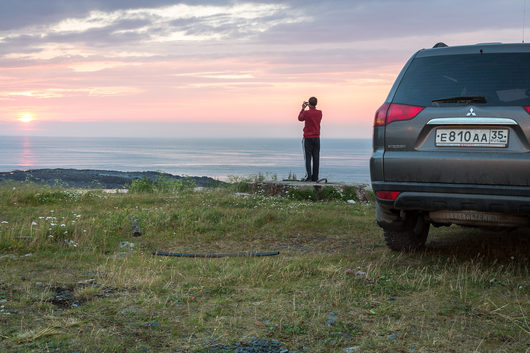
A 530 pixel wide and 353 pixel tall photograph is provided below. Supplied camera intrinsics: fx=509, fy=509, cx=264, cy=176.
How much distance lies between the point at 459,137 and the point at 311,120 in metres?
8.35

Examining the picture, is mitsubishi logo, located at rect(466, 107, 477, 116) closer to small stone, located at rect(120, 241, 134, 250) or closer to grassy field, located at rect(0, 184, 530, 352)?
grassy field, located at rect(0, 184, 530, 352)

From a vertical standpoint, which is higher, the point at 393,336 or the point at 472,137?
the point at 472,137

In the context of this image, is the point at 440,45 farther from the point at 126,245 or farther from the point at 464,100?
the point at 126,245

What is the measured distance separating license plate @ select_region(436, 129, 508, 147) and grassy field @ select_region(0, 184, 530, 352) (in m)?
1.20

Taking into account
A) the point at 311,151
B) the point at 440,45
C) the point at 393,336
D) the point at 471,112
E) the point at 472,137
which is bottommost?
the point at 393,336

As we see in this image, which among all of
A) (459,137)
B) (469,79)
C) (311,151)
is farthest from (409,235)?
(311,151)

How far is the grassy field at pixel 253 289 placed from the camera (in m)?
3.25

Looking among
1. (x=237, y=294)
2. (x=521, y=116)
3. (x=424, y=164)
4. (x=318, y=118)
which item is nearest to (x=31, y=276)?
(x=237, y=294)

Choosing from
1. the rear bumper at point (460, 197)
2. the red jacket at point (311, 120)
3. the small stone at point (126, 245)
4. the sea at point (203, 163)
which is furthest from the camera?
the sea at point (203, 163)

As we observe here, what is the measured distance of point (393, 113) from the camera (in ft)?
16.2

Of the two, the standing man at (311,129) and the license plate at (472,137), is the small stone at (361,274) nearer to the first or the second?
the license plate at (472,137)

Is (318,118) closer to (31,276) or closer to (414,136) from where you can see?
(414,136)

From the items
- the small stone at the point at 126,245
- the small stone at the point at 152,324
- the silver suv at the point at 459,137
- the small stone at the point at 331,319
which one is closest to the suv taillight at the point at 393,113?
the silver suv at the point at 459,137

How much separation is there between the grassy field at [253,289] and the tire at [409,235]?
0.12 m
